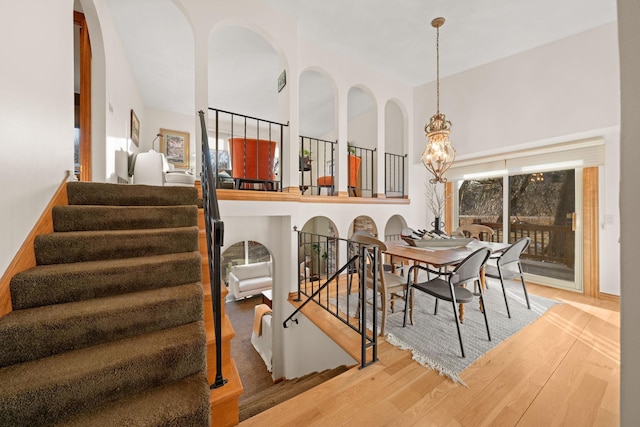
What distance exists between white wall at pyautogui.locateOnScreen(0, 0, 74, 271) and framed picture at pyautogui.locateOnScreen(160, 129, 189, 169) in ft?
13.5

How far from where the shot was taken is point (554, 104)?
3.31 metres

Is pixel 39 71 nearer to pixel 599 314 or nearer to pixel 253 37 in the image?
pixel 253 37

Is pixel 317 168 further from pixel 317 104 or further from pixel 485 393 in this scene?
pixel 485 393

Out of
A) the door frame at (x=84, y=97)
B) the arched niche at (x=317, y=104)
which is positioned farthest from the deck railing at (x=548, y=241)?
the door frame at (x=84, y=97)

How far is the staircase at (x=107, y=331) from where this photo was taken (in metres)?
1.01

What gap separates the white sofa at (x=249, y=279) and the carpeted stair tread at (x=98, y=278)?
5.26m

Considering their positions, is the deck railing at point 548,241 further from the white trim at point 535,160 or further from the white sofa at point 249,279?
the white sofa at point 249,279

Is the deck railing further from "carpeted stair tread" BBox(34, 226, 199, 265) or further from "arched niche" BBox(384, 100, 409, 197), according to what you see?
"carpeted stair tread" BBox(34, 226, 199, 265)

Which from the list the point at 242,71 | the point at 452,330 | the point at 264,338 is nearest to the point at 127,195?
the point at 452,330

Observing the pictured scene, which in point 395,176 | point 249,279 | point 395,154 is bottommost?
point 249,279

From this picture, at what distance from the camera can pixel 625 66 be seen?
577 mm

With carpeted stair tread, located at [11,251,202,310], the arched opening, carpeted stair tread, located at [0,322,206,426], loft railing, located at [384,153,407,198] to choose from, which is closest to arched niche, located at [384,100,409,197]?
loft railing, located at [384,153,407,198]

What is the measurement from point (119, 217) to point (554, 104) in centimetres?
505

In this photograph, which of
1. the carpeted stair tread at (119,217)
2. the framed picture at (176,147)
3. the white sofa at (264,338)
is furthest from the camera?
the framed picture at (176,147)
